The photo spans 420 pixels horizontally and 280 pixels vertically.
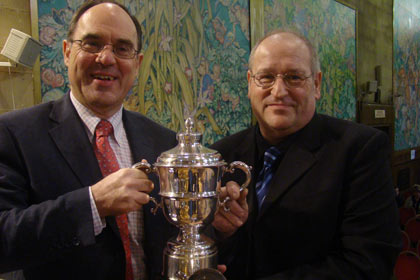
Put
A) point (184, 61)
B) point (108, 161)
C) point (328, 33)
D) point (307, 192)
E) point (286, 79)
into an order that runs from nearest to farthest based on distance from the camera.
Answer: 1. point (108, 161)
2. point (307, 192)
3. point (286, 79)
4. point (184, 61)
5. point (328, 33)

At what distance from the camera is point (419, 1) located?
28.4ft

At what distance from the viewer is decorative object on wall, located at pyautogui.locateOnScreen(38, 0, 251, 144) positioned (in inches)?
90.8

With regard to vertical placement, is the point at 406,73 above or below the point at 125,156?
above

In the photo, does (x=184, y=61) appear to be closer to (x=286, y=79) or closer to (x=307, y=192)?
(x=286, y=79)

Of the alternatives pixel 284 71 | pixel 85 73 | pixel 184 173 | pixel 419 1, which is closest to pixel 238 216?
pixel 184 173

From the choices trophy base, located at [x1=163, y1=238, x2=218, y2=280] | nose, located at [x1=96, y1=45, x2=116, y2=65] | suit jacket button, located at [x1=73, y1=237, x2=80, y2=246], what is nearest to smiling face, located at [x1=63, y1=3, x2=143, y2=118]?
nose, located at [x1=96, y1=45, x2=116, y2=65]

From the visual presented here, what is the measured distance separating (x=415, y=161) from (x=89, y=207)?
866 cm

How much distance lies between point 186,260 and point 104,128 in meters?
0.69

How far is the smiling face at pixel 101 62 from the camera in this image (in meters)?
Result: 1.62

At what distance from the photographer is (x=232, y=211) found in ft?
5.20

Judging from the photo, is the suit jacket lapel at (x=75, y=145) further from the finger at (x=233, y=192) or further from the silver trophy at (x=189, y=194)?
the finger at (x=233, y=192)

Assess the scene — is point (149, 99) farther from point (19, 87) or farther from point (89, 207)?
point (89, 207)

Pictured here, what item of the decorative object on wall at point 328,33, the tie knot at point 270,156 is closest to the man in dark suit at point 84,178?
the tie knot at point 270,156

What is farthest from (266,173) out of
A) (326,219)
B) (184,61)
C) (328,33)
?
(328,33)
